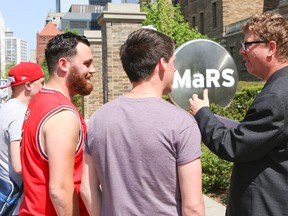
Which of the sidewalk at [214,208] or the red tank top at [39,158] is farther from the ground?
the red tank top at [39,158]

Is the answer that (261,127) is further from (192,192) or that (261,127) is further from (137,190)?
(137,190)

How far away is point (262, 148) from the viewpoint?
2271 millimetres

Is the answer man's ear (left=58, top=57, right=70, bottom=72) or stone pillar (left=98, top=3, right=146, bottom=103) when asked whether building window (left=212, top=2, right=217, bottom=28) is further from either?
man's ear (left=58, top=57, right=70, bottom=72)

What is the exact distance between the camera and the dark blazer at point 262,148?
2.25 meters

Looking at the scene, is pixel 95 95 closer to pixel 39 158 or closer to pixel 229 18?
pixel 39 158

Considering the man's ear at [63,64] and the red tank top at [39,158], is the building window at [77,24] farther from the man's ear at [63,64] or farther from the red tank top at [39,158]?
the red tank top at [39,158]

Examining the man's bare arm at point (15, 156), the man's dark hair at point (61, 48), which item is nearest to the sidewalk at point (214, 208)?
the man's bare arm at point (15, 156)

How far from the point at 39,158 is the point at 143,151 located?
2.33ft

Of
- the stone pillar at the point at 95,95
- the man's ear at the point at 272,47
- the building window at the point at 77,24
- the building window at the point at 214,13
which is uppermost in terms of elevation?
the building window at the point at 77,24

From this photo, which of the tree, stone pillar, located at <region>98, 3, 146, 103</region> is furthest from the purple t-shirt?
the tree

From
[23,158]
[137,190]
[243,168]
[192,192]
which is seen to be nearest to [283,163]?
[243,168]

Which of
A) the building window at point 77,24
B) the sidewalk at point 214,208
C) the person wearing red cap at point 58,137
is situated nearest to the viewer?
the person wearing red cap at point 58,137

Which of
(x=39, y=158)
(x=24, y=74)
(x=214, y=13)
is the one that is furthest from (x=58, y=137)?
(x=214, y=13)

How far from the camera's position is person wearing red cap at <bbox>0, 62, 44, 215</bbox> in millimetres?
2996
